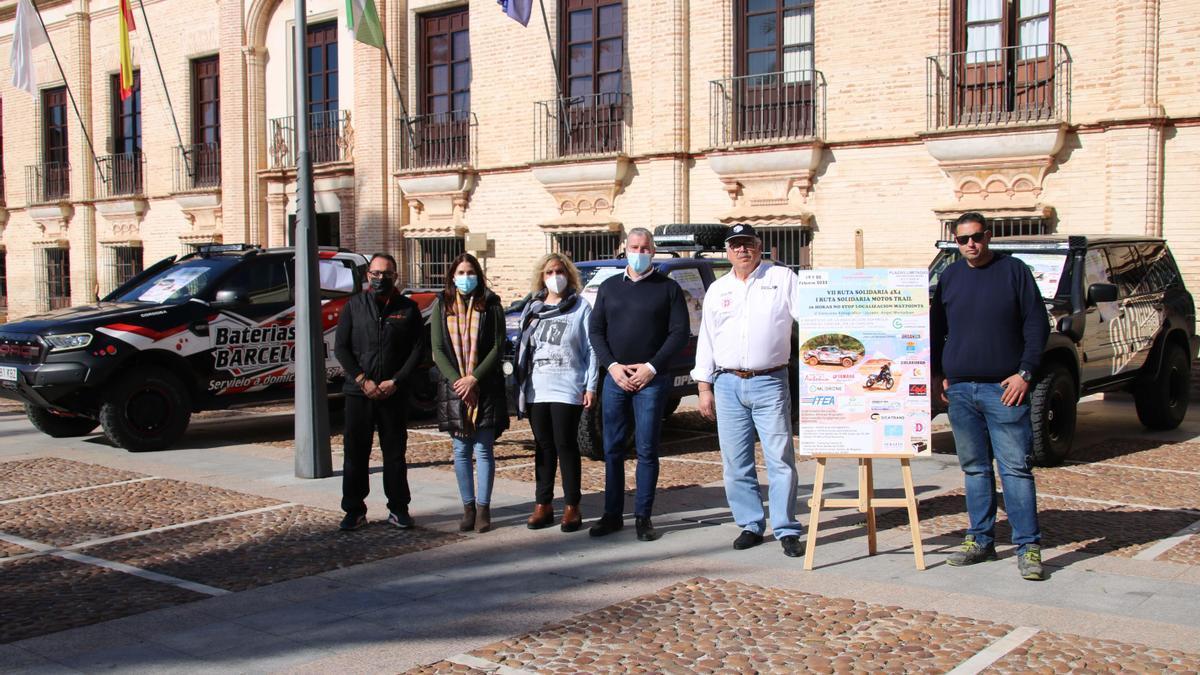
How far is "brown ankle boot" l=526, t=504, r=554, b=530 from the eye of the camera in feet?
25.0

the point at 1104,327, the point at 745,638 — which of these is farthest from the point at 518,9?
the point at 745,638

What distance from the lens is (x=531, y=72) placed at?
20438 mm

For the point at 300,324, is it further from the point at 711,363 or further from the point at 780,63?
the point at 780,63

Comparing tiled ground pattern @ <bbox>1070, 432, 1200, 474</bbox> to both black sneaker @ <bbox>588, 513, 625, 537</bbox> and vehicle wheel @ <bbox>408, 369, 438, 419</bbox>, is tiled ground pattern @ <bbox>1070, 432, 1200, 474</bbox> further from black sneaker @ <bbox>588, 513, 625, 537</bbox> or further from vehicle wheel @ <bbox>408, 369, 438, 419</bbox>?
vehicle wheel @ <bbox>408, 369, 438, 419</bbox>

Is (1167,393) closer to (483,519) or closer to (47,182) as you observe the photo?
(483,519)

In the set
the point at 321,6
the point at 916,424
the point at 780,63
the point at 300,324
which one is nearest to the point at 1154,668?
the point at 916,424

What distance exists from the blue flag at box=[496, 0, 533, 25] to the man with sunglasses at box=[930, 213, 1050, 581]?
13729 millimetres

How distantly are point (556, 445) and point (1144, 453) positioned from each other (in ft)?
20.5

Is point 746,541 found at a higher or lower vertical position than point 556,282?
lower

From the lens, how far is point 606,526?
24.3ft

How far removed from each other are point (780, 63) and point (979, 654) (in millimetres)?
13989

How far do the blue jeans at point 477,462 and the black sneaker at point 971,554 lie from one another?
2.88m

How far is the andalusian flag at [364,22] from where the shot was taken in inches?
801

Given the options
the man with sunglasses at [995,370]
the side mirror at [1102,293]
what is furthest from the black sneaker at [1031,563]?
the side mirror at [1102,293]
